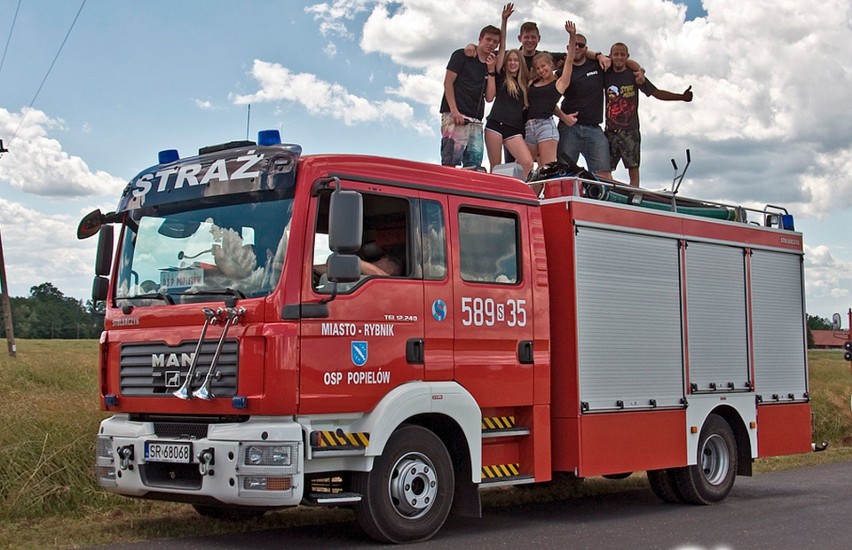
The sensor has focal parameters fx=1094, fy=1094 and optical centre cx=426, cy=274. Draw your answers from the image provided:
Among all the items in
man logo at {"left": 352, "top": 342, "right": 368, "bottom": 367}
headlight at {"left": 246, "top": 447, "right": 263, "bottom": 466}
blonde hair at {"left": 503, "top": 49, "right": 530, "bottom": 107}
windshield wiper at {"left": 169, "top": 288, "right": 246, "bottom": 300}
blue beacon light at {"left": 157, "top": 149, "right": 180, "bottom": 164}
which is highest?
blonde hair at {"left": 503, "top": 49, "right": 530, "bottom": 107}

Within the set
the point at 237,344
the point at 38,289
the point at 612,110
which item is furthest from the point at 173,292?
the point at 38,289

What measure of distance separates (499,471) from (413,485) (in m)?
1.05

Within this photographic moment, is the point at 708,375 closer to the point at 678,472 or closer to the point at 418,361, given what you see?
the point at 678,472

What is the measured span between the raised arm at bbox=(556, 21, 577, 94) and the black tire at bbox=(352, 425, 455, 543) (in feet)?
17.6

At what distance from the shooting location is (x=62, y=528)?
8898mm

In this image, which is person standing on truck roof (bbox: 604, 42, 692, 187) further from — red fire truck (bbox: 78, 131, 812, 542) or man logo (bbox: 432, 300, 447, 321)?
man logo (bbox: 432, 300, 447, 321)

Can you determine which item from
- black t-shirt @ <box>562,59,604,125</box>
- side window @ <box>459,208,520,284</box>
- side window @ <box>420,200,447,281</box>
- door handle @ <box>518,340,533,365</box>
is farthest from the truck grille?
black t-shirt @ <box>562,59,604,125</box>

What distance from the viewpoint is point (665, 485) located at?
446 inches

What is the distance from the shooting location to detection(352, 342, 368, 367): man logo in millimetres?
7984

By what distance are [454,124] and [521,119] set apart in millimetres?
841

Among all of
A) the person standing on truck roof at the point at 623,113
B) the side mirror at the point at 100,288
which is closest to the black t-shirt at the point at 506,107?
the person standing on truck roof at the point at 623,113

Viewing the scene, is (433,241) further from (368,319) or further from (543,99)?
(543,99)

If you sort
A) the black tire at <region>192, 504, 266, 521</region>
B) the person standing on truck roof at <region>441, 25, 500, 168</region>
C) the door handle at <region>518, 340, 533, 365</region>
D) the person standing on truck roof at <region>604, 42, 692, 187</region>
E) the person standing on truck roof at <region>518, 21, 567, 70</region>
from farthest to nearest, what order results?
the person standing on truck roof at <region>604, 42, 692, 187</region>, the person standing on truck roof at <region>518, 21, 567, 70</region>, the person standing on truck roof at <region>441, 25, 500, 168</region>, the black tire at <region>192, 504, 266, 521</region>, the door handle at <region>518, 340, 533, 365</region>

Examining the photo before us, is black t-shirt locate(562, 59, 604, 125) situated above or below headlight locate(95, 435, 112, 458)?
above
